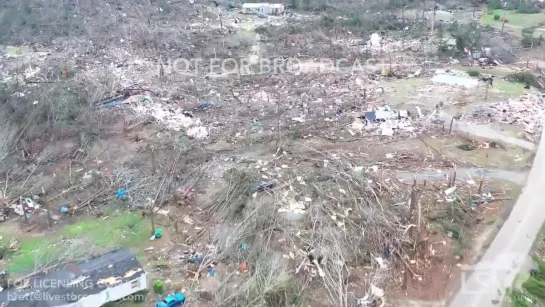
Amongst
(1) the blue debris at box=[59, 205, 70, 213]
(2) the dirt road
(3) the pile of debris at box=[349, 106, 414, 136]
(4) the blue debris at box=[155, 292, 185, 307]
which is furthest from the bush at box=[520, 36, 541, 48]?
(1) the blue debris at box=[59, 205, 70, 213]

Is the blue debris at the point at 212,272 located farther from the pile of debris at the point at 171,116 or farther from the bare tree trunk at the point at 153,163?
the pile of debris at the point at 171,116

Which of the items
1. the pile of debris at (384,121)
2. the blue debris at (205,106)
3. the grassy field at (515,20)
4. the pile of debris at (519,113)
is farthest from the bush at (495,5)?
the blue debris at (205,106)

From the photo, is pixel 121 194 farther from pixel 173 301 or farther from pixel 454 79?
pixel 454 79

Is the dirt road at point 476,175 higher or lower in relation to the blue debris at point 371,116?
lower

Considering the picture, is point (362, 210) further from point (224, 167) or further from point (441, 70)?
point (441, 70)

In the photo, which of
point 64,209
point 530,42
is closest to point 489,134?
point 530,42

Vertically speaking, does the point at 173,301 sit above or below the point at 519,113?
below
